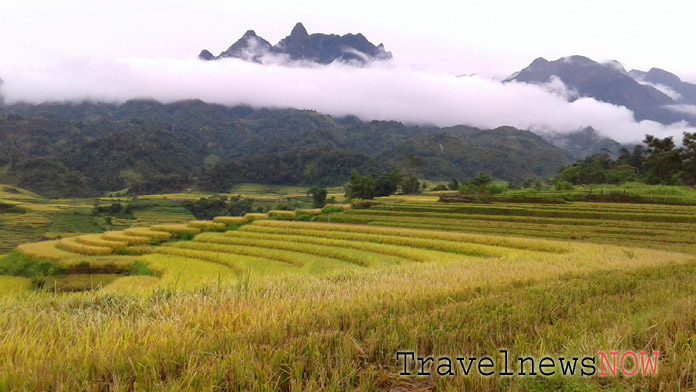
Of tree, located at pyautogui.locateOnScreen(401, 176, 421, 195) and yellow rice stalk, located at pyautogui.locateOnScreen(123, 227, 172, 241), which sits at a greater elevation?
tree, located at pyautogui.locateOnScreen(401, 176, 421, 195)

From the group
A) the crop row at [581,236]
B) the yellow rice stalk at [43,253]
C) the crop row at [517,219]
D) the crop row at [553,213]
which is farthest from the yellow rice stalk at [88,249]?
the crop row at [553,213]

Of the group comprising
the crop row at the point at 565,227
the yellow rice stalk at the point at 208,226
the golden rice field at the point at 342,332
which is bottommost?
the yellow rice stalk at the point at 208,226

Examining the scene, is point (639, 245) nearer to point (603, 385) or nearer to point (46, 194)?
point (603, 385)

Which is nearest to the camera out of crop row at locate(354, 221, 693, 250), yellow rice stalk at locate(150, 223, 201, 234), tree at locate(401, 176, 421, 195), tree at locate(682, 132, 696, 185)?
crop row at locate(354, 221, 693, 250)

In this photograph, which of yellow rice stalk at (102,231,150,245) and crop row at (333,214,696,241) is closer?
crop row at (333,214,696,241)

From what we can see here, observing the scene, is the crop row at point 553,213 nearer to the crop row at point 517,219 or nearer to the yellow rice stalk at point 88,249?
the crop row at point 517,219

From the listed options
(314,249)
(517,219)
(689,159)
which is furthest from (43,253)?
(689,159)

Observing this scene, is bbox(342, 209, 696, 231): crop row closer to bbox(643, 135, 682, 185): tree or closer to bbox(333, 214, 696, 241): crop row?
bbox(333, 214, 696, 241): crop row

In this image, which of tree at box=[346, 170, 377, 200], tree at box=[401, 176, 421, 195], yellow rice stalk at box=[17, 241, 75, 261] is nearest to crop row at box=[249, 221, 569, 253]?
yellow rice stalk at box=[17, 241, 75, 261]

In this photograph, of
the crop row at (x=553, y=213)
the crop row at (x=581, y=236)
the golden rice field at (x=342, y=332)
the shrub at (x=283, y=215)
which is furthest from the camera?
the shrub at (x=283, y=215)

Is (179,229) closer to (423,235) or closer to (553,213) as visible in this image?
(423,235)

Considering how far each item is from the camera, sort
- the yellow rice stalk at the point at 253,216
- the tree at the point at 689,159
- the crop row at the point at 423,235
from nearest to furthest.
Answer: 1. the crop row at the point at 423,235
2. the yellow rice stalk at the point at 253,216
3. the tree at the point at 689,159

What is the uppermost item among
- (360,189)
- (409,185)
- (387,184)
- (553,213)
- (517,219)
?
(553,213)

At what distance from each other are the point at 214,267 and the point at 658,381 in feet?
59.0
